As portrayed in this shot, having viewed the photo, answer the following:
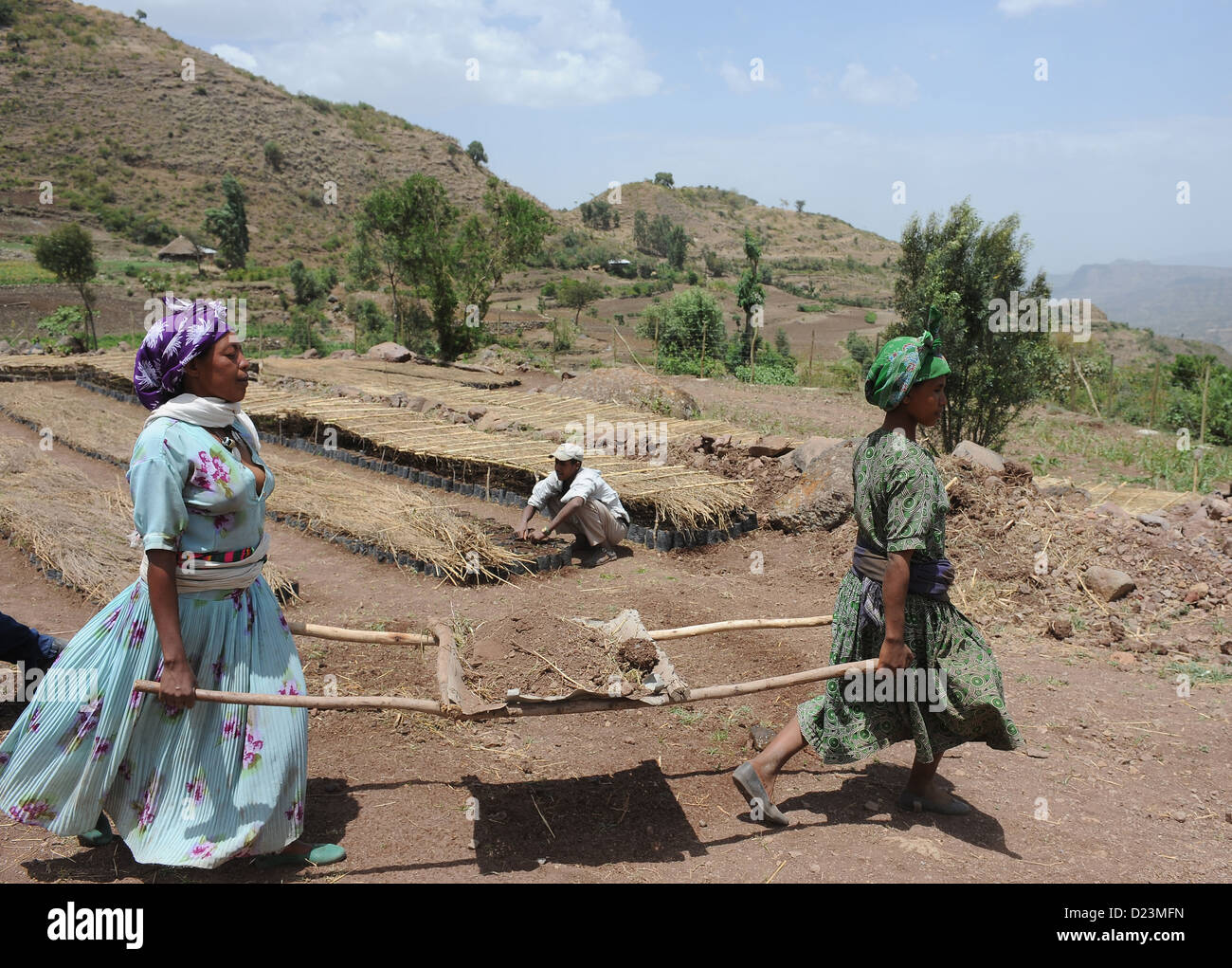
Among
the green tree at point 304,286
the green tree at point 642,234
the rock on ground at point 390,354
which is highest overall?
the green tree at point 642,234

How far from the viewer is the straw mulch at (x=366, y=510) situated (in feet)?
18.1

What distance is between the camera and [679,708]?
3691 millimetres

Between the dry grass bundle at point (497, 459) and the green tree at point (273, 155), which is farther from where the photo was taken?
the green tree at point (273, 155)

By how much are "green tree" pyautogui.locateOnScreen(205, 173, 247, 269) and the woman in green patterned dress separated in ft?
136

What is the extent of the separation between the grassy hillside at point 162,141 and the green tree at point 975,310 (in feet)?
133

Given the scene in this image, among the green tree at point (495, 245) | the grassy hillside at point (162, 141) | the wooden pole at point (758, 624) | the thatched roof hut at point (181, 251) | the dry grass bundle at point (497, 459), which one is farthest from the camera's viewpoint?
the grassy hillside at point (162, 141)

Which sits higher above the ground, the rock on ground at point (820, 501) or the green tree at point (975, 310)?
the green tree at point (975, 310)

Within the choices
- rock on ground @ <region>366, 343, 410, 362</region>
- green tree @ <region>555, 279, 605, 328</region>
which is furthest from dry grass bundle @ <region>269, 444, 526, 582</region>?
green tree @ <region>555, 279, 605, 328</region>

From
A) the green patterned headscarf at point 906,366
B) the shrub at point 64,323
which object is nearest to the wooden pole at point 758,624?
the green patterned headscarf at point 906,366

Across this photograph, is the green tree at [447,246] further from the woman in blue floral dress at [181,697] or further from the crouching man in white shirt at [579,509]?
the woman in blue floral dress at [181,697]

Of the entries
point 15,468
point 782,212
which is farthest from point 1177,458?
point 782,212

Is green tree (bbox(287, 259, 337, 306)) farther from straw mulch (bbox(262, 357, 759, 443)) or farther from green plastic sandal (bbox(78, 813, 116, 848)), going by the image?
green plastic sandal (bbox(78, 813, 116, 848))

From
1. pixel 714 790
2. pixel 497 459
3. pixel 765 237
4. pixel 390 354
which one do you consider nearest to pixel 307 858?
pixel 714 790

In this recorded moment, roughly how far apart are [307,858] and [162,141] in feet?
181
